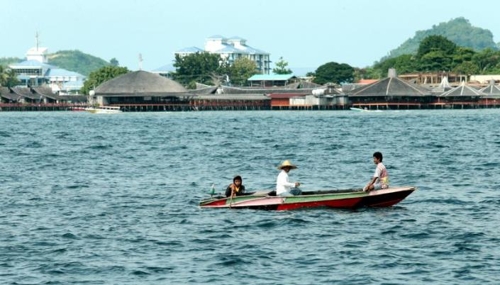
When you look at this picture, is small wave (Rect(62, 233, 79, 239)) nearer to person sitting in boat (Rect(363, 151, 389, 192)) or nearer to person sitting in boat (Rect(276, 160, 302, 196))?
person sitting in boat (Rect(276, 160, 302, 196))

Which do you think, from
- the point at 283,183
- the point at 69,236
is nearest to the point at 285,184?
the point at 283,183

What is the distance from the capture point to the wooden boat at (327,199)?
33.7 m

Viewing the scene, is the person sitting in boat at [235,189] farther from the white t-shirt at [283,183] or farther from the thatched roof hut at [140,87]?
the thatched roof hut at [140,87]

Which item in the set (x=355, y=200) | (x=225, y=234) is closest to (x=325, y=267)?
(x=225, y=234)

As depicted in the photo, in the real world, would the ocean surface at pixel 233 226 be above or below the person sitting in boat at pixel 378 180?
below

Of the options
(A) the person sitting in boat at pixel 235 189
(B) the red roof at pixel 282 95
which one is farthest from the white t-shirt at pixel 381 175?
(B) the red roof at pixel 282 95

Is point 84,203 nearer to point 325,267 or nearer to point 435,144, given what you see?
point 325,267

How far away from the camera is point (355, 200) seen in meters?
33.7

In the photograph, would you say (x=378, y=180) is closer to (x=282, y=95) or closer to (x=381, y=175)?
(x=381, y=175)

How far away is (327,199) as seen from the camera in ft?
111

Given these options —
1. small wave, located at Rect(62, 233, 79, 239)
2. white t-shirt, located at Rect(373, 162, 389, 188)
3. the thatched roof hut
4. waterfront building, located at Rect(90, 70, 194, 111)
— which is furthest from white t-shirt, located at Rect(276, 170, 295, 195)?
the thatched roof hut

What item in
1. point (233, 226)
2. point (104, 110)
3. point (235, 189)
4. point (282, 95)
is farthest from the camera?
point (282, 95)

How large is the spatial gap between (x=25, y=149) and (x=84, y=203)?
34363 mm

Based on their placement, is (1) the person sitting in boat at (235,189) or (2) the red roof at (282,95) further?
(2) the red roof at (282,95)
